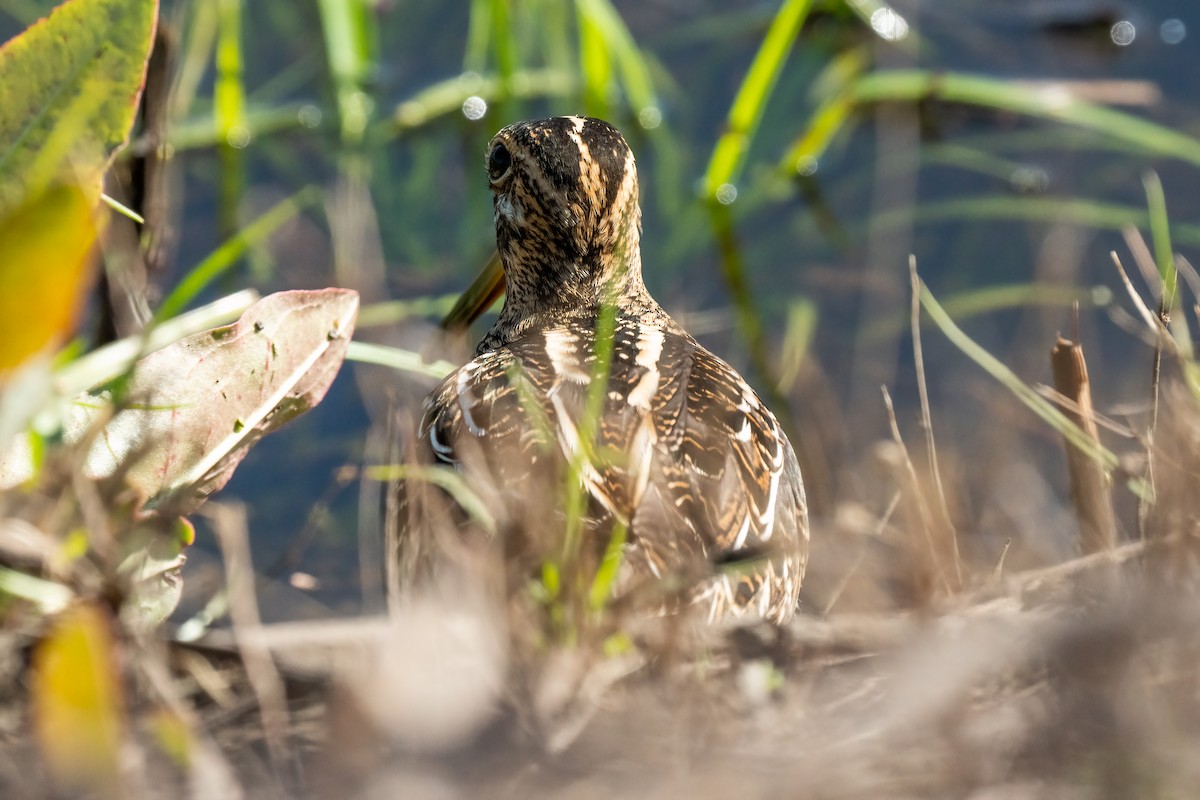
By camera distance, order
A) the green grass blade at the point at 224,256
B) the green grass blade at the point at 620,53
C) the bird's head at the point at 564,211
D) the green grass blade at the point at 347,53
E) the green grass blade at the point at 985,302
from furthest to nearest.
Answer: the green grass blade at the point at 347,53
the green grass blade at the point at 620,53
the green grass blade at the point at 985,302
the bird's head at the point at 564,211
the green grass blade at the point at 224,256

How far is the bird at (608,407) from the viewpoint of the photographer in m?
2.62

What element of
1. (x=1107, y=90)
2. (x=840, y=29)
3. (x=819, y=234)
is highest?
(x=840, y=29)

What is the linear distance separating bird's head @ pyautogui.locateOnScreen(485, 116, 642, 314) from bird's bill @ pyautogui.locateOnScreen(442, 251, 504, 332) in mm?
47

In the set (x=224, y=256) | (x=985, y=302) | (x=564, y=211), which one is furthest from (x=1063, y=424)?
(x=985, y=302)

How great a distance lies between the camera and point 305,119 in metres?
5.73

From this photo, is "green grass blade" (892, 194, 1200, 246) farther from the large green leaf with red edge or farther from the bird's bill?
the large green leaf with red edge

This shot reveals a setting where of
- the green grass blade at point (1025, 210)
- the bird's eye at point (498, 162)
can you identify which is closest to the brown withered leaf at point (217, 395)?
the bird's eye at point (498, 162)

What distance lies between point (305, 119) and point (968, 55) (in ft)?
9.81

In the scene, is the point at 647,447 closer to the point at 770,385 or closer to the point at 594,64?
the point at 770,385

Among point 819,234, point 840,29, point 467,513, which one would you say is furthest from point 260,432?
point 840,29

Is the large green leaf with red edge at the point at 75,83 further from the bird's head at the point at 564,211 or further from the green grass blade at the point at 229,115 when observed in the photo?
the green grass blade at the point at 229,115

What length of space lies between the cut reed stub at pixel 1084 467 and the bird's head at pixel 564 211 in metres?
1.42

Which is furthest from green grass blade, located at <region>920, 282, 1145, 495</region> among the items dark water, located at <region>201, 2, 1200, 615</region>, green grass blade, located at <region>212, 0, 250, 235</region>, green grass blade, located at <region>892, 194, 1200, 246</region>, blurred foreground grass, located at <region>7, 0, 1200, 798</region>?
green grass blade, located at <region>212, 0, 250, 235</region>

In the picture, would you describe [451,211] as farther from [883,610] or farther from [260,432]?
[883,610]
